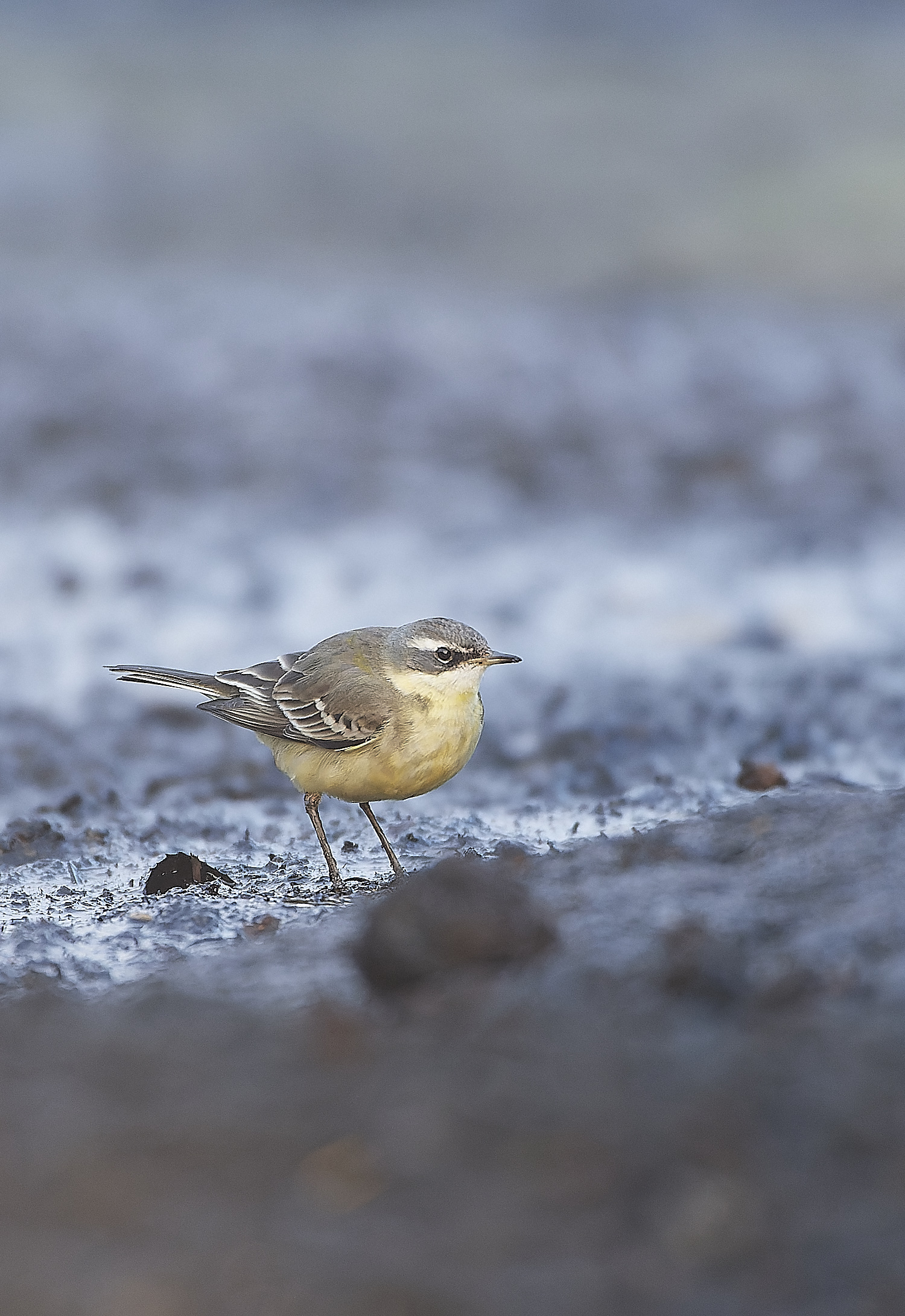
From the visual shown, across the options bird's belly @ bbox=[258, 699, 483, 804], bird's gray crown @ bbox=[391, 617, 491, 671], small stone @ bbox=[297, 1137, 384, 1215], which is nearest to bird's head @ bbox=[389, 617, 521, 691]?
bird's gray crown @ bbox=[391, 617, 491, 671]

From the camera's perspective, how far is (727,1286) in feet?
9.07

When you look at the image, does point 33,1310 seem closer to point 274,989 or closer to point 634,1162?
point 634,1162

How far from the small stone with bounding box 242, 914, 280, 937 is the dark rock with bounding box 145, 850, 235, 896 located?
0.67 metres

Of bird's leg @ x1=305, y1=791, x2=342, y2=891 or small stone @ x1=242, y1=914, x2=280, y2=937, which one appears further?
bird's leg @ x1=305, y1=791, x2=342, y2=891

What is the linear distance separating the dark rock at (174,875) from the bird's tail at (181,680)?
49.5 inches

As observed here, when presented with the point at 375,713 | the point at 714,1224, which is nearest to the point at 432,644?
the point at 375,713

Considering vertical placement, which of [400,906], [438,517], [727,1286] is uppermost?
[438,517]

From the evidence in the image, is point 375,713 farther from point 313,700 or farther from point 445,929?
point 445,929

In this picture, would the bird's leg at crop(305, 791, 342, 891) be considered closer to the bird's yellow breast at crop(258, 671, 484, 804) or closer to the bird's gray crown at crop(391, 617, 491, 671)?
the bird's yellow breast at crop(258, 671, 484, 804)

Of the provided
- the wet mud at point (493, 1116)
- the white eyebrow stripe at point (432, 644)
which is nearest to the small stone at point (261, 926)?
the wet mud at point (493, 1116)

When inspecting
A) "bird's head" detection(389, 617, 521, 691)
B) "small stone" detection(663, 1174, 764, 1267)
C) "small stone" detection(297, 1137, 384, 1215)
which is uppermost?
"bird's head" detection(389, 617, 521, 691)

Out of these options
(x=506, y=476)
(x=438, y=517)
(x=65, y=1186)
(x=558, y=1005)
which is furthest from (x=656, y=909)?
(x=506, y=476)

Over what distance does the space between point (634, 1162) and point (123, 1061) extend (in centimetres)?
172

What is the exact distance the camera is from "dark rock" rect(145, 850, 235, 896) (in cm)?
608
